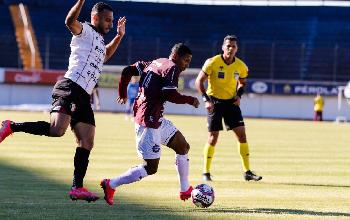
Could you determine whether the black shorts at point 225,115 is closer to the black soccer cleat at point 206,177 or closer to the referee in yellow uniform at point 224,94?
the referee in yellow uniform at point 224,94

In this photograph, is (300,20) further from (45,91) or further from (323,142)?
(323,142)

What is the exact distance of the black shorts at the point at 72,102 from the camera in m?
9.16

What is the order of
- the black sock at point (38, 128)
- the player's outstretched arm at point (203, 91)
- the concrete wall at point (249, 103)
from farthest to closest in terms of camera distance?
the concrete wall at point (249, 103), the player's outstretched arm at point (203, 91), the black sock at point (38, 128)

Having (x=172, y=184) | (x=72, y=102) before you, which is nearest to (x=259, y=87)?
(x=172, y=184)

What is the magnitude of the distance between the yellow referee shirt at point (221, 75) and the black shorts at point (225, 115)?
14 cm

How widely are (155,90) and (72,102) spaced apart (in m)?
0.98

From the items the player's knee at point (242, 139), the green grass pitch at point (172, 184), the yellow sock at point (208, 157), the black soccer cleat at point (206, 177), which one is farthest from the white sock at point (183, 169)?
the player's knee at point (242, 139)

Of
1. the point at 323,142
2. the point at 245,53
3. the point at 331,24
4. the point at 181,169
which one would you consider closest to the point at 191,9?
the point at 245,53

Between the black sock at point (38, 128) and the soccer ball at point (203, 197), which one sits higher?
the black sock at point (38, 128)

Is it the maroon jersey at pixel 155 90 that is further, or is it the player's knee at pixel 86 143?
the player's knee at pixel 86 143

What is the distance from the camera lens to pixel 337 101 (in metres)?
54.5

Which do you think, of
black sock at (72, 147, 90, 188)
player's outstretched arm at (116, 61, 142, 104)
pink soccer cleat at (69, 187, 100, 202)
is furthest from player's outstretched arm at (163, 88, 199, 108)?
pink soccer cleat at (69, 187, 100, 202)

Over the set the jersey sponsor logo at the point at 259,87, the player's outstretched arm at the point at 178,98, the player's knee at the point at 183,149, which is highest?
the player's outstretched arm at the point at 178,98

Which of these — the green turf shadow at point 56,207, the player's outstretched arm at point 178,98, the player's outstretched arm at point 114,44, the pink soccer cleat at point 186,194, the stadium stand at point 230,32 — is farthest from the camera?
the stadium stand at point 230,32
